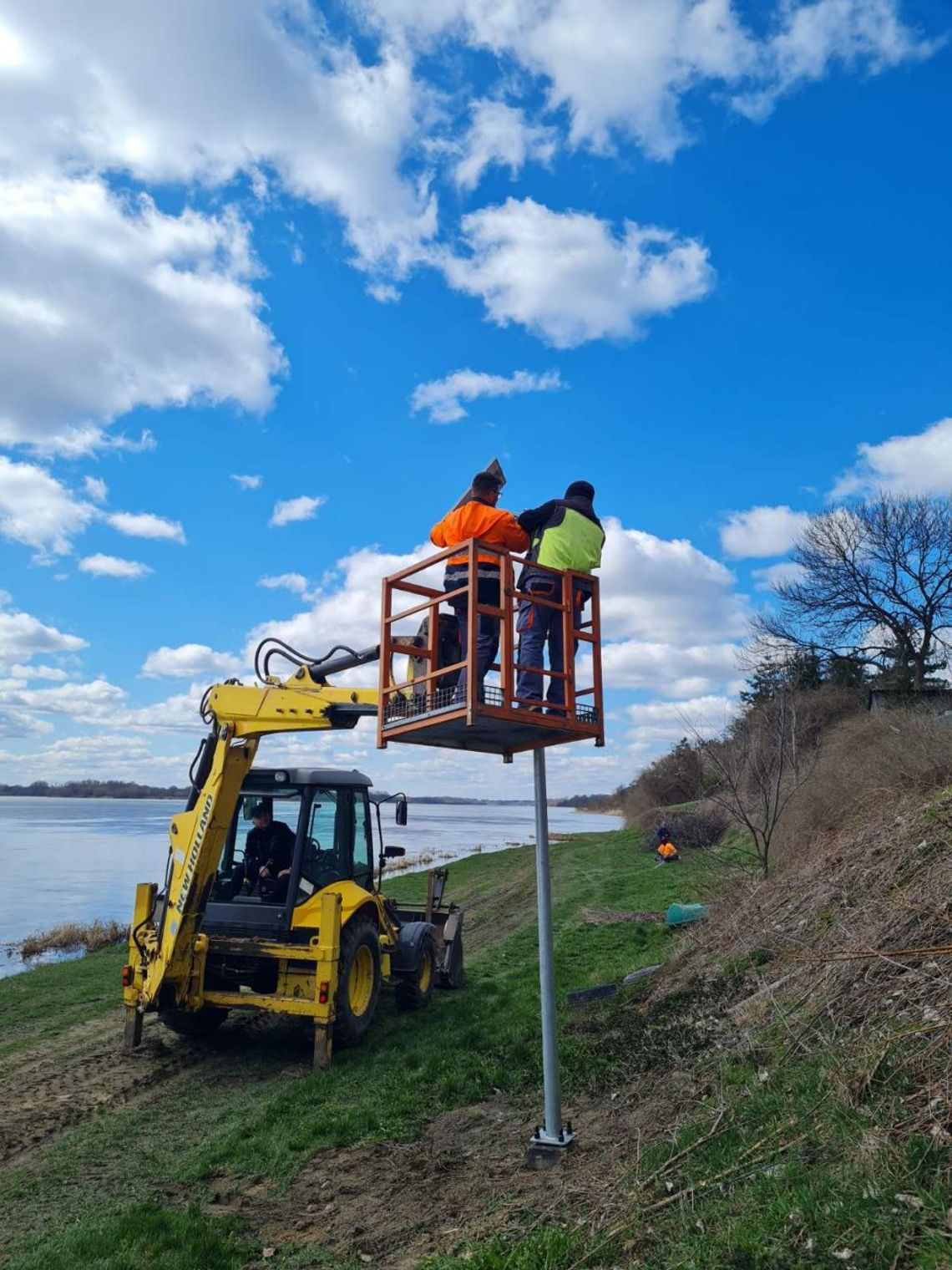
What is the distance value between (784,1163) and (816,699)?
24.2 m

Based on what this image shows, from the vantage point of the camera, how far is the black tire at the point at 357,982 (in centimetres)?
898

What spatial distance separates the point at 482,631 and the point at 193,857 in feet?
14.3

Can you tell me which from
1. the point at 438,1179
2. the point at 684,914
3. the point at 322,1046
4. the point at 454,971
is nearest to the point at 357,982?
the point at 322,1046

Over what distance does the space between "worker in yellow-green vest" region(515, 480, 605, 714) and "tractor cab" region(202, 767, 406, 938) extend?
14.3 feet

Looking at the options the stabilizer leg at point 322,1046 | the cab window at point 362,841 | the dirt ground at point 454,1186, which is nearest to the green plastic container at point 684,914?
the cab window at point 362,841

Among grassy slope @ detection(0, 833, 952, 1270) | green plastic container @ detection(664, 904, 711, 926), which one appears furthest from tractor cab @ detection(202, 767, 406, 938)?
green plastic container @ detection(664, 904, 711, 926)

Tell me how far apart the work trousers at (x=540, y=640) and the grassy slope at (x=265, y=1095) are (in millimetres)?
3373

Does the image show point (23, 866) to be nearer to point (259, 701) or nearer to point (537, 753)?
point (259, 701)

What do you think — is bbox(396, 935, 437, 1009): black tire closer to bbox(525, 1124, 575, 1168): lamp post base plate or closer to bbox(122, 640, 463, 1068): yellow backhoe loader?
bbox(122, 640, 463, 1068): yellow backhoe loader

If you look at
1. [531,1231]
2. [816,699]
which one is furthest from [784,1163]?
[816,699]

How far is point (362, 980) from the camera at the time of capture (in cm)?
979

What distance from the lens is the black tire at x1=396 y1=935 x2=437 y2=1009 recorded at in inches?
425

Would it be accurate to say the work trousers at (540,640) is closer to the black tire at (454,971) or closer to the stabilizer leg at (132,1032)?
the stabilizer leg at (132,1032)

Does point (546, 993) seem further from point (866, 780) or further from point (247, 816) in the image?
point (866, 780)
